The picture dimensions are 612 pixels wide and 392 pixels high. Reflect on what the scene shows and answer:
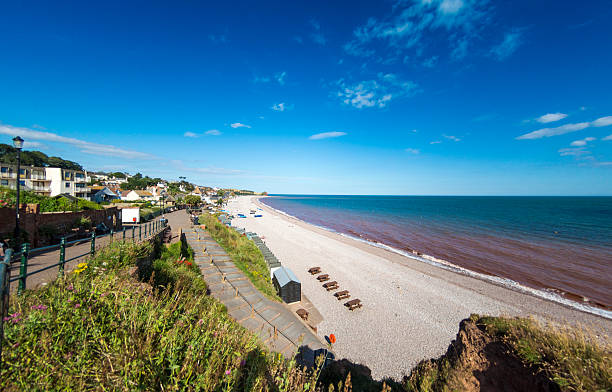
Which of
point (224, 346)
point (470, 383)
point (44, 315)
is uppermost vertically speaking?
point (44, 315)

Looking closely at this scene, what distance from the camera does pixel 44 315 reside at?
2.88 meters

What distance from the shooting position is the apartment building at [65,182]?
43.0 metres

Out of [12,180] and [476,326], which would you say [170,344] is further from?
[12,180]

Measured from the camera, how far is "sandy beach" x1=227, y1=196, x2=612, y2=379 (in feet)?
33.2

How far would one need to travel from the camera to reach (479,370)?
18.5ft

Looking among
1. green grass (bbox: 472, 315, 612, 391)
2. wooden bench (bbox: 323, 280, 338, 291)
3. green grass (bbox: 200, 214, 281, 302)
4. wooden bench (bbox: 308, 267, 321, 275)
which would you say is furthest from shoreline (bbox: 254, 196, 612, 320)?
green grass (bbox: 200, 214, 281, 302)

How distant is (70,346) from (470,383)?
8.49 meters

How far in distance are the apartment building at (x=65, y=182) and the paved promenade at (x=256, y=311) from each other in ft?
163

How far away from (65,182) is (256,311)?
59.5 meters

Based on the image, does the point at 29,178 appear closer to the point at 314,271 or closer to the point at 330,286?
the point at 314,271

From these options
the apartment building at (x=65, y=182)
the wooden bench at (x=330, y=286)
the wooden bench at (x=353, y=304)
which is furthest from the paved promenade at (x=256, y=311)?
the apartment building at (x=65, y=182)

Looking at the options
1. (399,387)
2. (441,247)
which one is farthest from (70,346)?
(441,247)

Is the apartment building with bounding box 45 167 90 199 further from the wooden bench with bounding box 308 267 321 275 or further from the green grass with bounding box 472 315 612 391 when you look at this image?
the green grass with bounding box 472 315 612 391

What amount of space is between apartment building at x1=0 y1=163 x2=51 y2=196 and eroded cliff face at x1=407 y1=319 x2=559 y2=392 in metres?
61.4
